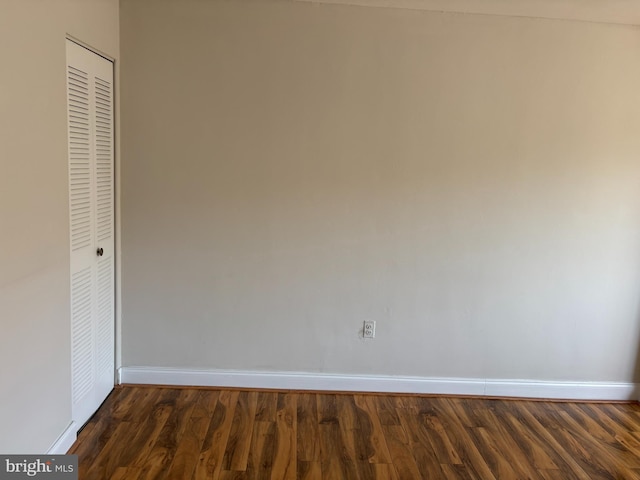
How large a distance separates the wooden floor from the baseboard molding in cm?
6

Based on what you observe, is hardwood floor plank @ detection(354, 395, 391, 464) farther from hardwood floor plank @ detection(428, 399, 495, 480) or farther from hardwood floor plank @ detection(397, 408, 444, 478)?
hardwood floor plank @ detection(428, 399, 495, 480)

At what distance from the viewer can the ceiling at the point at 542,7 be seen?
8.29 feet

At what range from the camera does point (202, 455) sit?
2303 millimetres

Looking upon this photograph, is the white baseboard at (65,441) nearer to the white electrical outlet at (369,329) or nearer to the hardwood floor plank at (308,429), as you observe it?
the hardwood floor plank at (308,429)

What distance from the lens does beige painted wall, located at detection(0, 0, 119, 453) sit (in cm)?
170

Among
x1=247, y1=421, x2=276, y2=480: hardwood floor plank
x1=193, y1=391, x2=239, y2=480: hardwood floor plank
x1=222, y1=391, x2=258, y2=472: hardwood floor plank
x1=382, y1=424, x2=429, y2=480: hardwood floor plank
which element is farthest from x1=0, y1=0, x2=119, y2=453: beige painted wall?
x1=382, y1=424, x2=429, y2=480: hardwood floor plank

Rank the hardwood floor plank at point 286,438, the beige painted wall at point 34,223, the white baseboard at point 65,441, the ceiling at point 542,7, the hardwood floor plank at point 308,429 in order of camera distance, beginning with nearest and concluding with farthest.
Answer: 1. the beige painted wall at point 34,223
2. the white baseboard at point 65,441
3. the hardwood floor plank at point 286,438
4. the hardwood floor plank at point 308,429
5. the ceiling at point 542,7

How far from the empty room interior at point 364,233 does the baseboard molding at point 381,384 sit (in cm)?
1

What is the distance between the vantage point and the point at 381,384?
301 cm

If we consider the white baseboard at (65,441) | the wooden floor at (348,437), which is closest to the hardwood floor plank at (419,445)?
the wooden floor at (348,437)

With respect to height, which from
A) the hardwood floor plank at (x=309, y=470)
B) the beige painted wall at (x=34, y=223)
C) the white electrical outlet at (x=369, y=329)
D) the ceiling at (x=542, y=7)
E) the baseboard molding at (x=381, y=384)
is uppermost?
the ceiling at (x=542, y=7)

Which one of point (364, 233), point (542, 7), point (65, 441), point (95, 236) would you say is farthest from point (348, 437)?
point (542, 7)

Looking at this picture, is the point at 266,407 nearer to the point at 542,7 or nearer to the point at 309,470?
the point at 309,470

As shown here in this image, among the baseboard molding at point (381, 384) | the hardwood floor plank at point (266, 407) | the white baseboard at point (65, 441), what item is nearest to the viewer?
the white baseboard at point (65, 441)
